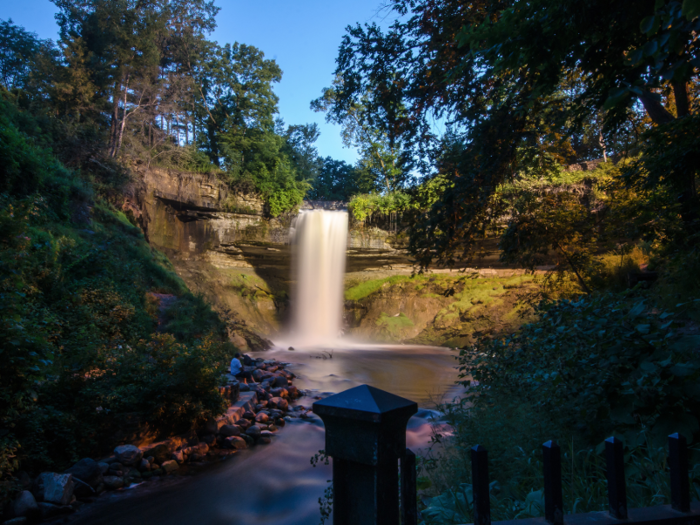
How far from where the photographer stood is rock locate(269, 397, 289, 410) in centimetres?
823

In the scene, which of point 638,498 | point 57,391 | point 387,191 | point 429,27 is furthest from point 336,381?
point 387,191

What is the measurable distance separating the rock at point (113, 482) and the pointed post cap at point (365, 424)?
450 cm

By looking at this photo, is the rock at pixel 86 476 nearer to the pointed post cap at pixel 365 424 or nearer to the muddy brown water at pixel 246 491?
the muddy brown water at pixel 246 491

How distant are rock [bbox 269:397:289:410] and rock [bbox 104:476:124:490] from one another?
143 inches

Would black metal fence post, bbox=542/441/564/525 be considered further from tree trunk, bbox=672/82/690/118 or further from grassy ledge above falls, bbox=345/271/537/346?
grassy ledge above falls, bbox=345/271/537/346

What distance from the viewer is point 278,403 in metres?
8.29

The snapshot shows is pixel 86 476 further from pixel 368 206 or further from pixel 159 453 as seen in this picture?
pixel 368 206

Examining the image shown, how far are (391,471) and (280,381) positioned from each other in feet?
29.7

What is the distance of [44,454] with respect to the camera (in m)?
4.38

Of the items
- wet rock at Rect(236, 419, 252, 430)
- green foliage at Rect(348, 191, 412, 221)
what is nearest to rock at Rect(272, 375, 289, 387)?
wet rock at Rect(236, 419, 252, 430)

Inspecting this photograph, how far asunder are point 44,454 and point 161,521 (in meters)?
1.45

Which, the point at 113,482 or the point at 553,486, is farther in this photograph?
the point at 113,482

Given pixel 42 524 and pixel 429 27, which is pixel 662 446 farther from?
pixel 429 27

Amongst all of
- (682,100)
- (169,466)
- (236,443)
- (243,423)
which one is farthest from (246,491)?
(682,100)
